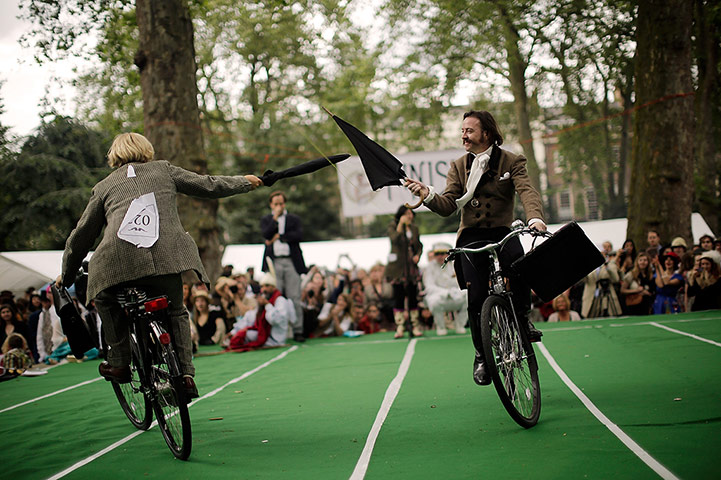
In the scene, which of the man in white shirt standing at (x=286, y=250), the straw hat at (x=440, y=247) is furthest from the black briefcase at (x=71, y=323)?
the straw hat at (x=440, y=247)

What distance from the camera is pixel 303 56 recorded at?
127 feet

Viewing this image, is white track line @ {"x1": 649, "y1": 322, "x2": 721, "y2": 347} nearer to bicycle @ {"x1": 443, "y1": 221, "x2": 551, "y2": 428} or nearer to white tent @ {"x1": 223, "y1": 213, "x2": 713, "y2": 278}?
bicycle @ {"x1": 443, "y1": 221, "x2": 551, "y2": 428}

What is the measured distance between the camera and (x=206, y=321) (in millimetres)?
15211

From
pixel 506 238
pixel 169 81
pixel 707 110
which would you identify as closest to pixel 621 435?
pixel 506 238

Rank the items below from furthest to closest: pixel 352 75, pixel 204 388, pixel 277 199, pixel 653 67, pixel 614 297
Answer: pixel 352 75
pixel 653 67
pixel 614 297
pixel 277 199
pixel 204 388

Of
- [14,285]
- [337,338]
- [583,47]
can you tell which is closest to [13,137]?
[14,285]

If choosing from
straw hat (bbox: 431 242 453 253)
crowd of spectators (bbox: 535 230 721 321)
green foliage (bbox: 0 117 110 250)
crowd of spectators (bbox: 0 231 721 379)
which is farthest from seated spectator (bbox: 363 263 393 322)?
green foliage (bbox: 0 117 110 250)

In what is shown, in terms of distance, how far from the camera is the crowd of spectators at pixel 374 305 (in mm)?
13461

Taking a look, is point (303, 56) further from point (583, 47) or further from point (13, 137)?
point (13, 137)

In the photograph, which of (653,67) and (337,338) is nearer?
(337,338)

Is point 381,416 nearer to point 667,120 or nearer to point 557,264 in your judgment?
point 557,264

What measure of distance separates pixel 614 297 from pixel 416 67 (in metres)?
18.3

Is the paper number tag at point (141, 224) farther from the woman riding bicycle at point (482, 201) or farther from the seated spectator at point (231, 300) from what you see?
the seated spectator at point (231, 300)

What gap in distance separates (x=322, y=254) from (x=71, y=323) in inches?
794
